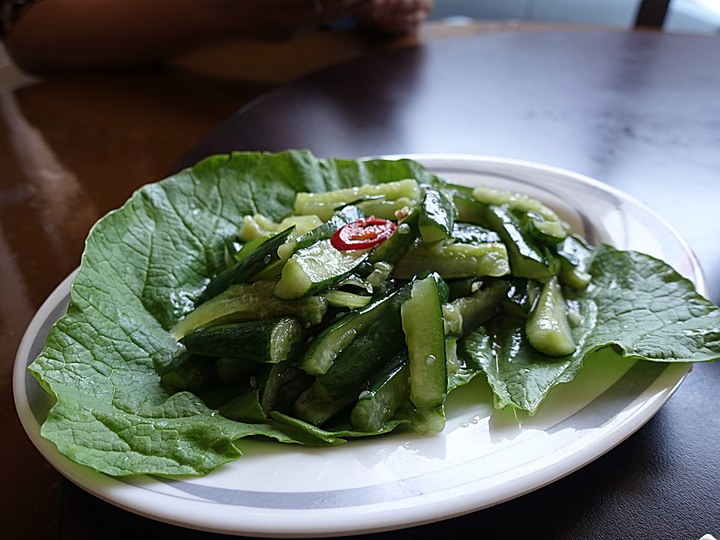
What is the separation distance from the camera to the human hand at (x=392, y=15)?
2.79 m

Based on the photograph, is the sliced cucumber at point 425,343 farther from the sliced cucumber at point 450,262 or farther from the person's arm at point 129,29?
the person's arm at point 129,29

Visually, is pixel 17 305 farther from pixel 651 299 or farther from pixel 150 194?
pixel 651 299

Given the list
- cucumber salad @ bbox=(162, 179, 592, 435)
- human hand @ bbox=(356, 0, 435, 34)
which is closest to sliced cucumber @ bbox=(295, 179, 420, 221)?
cucumber salad @ bbox=(162, 179, 592, 435)

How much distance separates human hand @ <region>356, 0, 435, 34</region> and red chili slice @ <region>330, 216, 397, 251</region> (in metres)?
1.84

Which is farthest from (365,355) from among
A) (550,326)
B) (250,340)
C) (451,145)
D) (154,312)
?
(451,145)

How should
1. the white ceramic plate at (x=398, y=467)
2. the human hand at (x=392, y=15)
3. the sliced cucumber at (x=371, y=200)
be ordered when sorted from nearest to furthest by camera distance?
the white ceramic plate at (x=398, y=467), the sliced cucumber at (x=371, y=200), the human hand at (x=392, y=15)

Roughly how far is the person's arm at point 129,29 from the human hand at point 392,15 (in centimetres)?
16

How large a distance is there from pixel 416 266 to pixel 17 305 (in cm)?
85

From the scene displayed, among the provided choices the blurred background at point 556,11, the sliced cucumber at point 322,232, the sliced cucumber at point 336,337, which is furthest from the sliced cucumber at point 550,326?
the blurred background at point 556,11

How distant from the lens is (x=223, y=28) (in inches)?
101

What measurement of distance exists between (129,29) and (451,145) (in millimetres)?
1421

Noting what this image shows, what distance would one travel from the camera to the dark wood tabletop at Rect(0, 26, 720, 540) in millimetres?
891

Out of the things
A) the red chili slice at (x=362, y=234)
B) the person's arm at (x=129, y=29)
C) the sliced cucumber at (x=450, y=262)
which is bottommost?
the person's arm at (x=129, y=29)

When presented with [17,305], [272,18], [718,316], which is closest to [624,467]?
[718,316]
